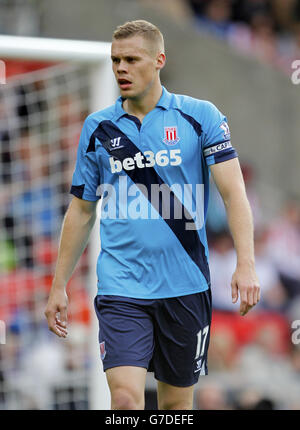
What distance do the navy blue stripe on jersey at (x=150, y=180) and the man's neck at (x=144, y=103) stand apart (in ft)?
0.42

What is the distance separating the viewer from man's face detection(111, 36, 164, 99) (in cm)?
436

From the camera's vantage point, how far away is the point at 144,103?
14.9ft

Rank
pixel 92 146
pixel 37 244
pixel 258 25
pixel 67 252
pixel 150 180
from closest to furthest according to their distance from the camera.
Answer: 1. pixel 150 180
2. pixel 92 146
3. pixel 67 252
4. pixel 37 244
5. pixel 258 25

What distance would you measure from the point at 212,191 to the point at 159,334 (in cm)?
605

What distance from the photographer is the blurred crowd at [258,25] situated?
12117 mm

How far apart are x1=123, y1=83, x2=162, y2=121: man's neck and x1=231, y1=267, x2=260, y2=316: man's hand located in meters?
0.95

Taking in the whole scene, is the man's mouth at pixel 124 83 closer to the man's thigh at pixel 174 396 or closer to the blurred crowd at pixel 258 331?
the man's thigh at pixel 174 396

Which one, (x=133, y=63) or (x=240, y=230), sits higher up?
(x=133, y=63)

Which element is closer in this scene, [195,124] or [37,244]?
[195,124]

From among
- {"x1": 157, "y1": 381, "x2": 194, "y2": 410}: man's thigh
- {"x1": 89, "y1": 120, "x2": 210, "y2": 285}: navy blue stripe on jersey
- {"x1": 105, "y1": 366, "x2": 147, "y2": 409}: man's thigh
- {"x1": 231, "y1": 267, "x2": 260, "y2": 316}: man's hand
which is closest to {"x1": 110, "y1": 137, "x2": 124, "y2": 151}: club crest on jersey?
{"x1": 89, "y1": 120, "x2": 210, "y2": 285}: navy blue stripe on jersey

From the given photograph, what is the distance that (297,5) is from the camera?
1294cm

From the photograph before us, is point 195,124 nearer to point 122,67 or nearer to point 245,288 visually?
point 122,67

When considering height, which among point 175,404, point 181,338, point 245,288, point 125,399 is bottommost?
point 175,404
